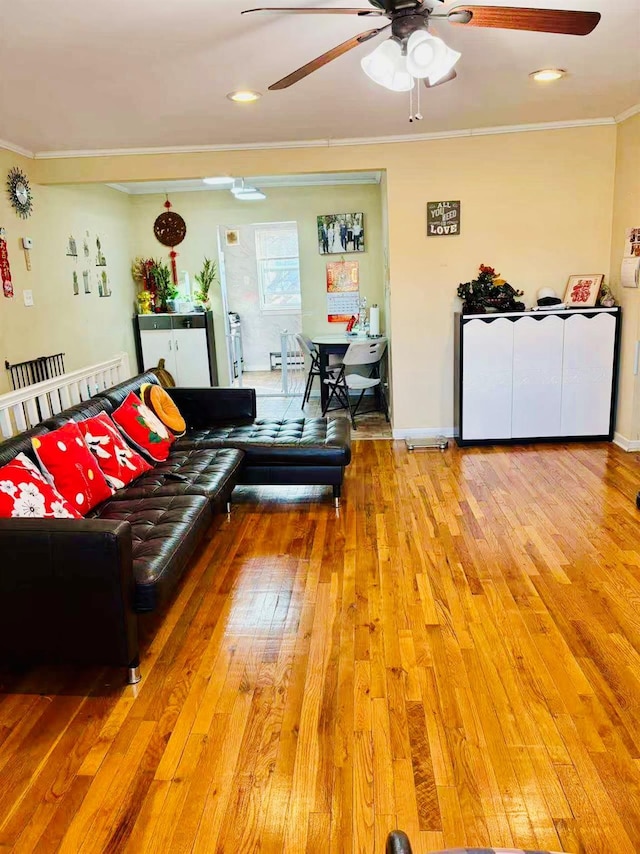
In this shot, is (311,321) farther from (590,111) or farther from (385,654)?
(385,654)

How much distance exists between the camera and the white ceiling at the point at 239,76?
8.38 ft

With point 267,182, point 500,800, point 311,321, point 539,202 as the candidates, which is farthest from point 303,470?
point 267,182

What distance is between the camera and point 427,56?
2.28 meters

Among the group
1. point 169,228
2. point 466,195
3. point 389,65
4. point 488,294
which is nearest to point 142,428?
point 389,65

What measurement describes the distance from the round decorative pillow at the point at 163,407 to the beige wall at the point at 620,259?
339 centimetres

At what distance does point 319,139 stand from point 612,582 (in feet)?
12.4

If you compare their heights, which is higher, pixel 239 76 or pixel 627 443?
pixel 239 76

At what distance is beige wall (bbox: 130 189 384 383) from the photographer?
7.35 meters

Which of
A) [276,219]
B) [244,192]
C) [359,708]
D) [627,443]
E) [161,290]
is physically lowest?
[359,708]

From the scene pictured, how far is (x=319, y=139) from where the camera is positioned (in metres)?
4.82

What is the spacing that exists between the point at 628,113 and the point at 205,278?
186 inches

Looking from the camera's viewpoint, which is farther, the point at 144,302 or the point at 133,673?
the point at 144,302

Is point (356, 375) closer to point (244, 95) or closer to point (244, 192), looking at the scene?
point (244, 192)

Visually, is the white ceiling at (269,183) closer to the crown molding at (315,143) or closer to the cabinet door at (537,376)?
the crown molding at (315,143)
